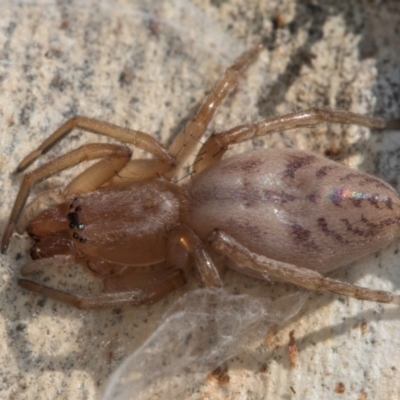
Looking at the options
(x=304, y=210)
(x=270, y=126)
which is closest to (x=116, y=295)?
(x=304, y=210)

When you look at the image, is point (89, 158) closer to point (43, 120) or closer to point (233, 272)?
point (43, 120)

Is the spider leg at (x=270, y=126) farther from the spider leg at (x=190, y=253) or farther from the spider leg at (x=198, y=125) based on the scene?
the spider leg at (x=190, y=253)

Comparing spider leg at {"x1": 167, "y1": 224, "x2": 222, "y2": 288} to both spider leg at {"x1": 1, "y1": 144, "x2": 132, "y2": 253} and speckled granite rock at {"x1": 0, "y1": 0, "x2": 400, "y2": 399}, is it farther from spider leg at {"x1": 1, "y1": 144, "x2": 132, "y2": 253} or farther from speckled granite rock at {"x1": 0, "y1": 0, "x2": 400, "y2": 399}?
spider leg at {"x1": 1, "y1": 144, "x2": 132, "y2": 253}

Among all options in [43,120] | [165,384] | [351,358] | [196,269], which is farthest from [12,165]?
[351,358]

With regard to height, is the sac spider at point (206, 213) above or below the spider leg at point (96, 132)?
below

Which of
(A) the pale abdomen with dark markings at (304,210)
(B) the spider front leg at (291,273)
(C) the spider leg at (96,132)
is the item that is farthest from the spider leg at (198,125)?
(B) the spider front leg at (291,273)

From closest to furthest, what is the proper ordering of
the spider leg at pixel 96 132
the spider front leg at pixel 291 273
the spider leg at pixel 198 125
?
the spider front leg at pixel 291 273 → the spider leg at pixel 96 132 → the spider leg at pixel 198 125
